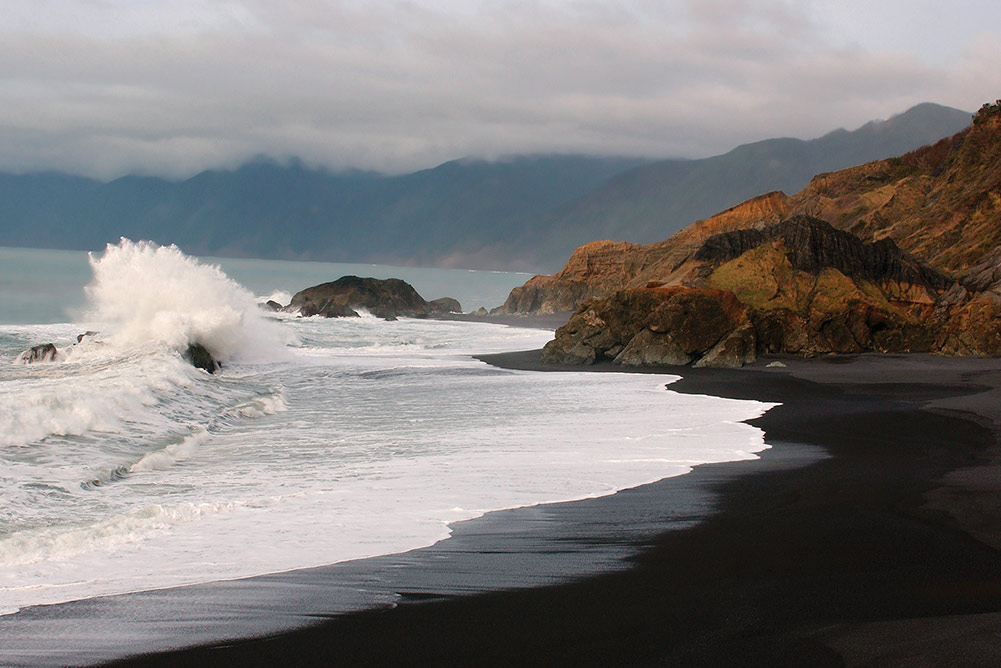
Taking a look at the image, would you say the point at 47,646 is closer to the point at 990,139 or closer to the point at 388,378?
the point at 388,378

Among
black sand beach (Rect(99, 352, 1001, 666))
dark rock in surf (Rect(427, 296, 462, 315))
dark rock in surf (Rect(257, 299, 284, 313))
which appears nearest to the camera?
black sand beach (Rect(99, 352, 1001, 666))

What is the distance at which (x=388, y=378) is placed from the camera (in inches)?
758

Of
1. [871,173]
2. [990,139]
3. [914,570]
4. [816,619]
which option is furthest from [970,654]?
[871,173]

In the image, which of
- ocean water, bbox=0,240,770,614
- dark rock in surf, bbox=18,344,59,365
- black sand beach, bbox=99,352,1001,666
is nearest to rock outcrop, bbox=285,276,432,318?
ocean water, bbox=0,240,770,614

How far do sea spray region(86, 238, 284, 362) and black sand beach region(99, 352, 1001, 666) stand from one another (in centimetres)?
1786

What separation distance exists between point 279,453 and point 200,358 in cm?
1169

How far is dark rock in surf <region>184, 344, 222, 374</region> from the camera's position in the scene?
66.7ft

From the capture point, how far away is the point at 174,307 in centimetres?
2533

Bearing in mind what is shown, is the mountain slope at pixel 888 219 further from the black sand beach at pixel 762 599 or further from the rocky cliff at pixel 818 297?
the black sand beach at pixel 762 599

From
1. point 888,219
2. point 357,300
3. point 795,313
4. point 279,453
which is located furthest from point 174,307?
point 888,219

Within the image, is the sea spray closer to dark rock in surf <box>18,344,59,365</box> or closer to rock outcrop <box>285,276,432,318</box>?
dark rock in surf <box>18,344,59,365</box>

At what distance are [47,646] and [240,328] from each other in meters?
21.1

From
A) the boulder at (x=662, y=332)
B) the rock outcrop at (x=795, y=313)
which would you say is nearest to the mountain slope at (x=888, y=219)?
the rock outcrop at (x=795, y=313)

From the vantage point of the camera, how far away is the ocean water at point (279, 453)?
6.05m
